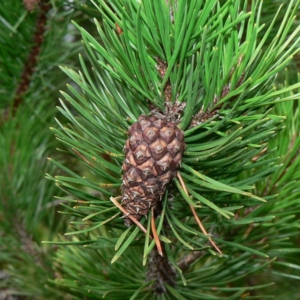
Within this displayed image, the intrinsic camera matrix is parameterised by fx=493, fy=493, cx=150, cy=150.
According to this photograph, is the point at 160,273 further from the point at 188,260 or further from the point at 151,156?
the point at 151,156

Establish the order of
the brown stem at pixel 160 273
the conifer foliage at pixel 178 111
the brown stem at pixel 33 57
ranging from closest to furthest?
the conifer foliage at pixel 178 111 < the brown stem at pixel 160 273 < the brown stem at pixel 33 57

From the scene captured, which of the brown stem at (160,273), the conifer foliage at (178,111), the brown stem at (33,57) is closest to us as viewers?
the conifer foliage at (178,111)

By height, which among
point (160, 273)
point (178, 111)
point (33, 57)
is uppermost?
point (33, 57)

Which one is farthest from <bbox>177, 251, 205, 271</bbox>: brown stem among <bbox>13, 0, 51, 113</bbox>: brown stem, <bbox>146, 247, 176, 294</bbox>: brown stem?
<bbox>13, 0, 51, 113</bbox>: brown stem

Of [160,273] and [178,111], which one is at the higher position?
[178,111]

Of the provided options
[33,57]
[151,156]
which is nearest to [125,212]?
[151,156]

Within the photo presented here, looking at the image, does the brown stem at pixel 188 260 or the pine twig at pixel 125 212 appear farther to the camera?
the brown stem at pixel 188 260

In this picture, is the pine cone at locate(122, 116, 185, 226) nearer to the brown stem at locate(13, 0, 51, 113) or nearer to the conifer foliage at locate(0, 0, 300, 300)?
the conifer foliage at locate(0, 0, 300, 300)

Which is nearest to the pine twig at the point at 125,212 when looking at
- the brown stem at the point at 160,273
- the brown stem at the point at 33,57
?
the brown stem at the point at 160,273

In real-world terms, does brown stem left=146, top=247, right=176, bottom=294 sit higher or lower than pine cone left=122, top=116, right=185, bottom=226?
lower

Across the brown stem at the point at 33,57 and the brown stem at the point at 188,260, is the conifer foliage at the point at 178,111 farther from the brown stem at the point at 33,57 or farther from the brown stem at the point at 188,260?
the brown stem at the point at 33,57
